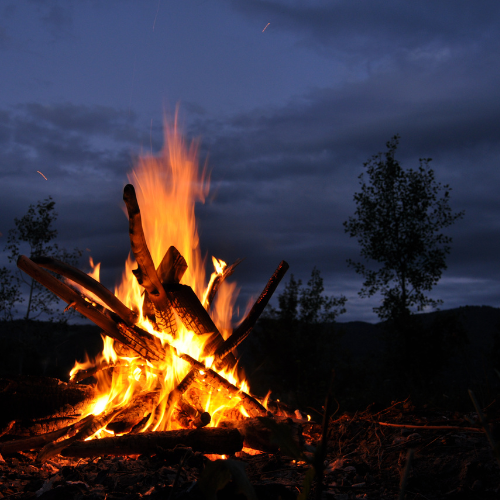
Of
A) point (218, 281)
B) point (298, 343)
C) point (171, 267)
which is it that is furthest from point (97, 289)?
point (298, 343)

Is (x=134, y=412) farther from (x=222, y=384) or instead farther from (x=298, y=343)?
(x=298, y=343)

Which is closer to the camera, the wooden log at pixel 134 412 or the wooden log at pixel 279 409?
the wooden log at pixel 134 412

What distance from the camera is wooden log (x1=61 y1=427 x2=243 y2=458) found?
3.07m

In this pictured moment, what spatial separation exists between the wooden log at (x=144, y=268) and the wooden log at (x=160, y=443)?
1153 millimetres

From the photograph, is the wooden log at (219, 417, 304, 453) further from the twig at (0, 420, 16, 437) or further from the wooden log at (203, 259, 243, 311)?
the twig at (0, 420, 16, 437)

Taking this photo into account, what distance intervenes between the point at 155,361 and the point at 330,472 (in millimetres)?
2007

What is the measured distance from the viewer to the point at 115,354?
14.6 ft

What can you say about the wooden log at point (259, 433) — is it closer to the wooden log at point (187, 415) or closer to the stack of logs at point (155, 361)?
the stack of logs at point (155, 361)

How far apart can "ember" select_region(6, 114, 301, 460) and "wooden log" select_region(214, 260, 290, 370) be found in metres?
0.01

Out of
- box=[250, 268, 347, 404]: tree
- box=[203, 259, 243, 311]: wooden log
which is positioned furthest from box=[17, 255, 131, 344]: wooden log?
box=[250, 268, 347, 404]: tree

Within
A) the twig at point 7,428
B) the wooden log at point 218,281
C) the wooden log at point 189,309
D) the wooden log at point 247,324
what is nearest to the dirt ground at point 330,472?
the twig at point 7,428

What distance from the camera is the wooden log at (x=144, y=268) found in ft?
10.4

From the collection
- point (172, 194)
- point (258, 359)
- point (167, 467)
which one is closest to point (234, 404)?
point (167, 467)

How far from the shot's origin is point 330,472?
9.10 ft
